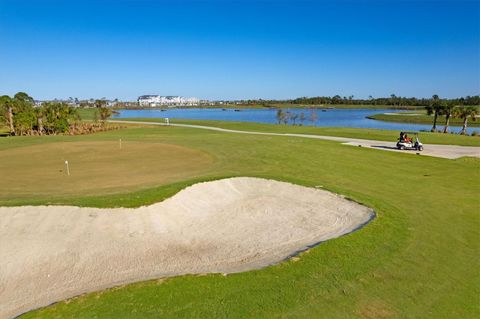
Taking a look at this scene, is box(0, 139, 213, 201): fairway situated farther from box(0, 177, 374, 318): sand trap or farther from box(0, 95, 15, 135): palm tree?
box(0, 95, 15, 135): palm tree

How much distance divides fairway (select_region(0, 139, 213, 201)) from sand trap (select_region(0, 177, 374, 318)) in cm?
350

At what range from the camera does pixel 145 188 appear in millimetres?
16406

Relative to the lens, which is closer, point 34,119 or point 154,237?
point 154,237

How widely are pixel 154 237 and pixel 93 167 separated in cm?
1321

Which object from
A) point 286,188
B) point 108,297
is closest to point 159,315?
point 108,297

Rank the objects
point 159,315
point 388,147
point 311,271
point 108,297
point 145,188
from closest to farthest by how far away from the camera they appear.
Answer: point 159,315 < point 108,297 < point 311,271 < point 145,188 < point 388,147

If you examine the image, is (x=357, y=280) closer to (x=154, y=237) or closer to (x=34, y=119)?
(x=154, y=237)

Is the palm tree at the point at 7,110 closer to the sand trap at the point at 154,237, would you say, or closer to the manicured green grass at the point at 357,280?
the manicured green grass at the point at 357,280

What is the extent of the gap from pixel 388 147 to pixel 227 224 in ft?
87.5

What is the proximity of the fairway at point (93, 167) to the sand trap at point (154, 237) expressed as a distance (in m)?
3.50

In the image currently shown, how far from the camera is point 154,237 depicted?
39.0 ft

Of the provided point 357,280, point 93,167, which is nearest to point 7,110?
point 93,167

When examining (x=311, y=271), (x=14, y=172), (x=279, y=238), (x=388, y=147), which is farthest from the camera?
(x=388, y=147)

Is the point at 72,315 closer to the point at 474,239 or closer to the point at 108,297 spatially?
the point at 108,297
